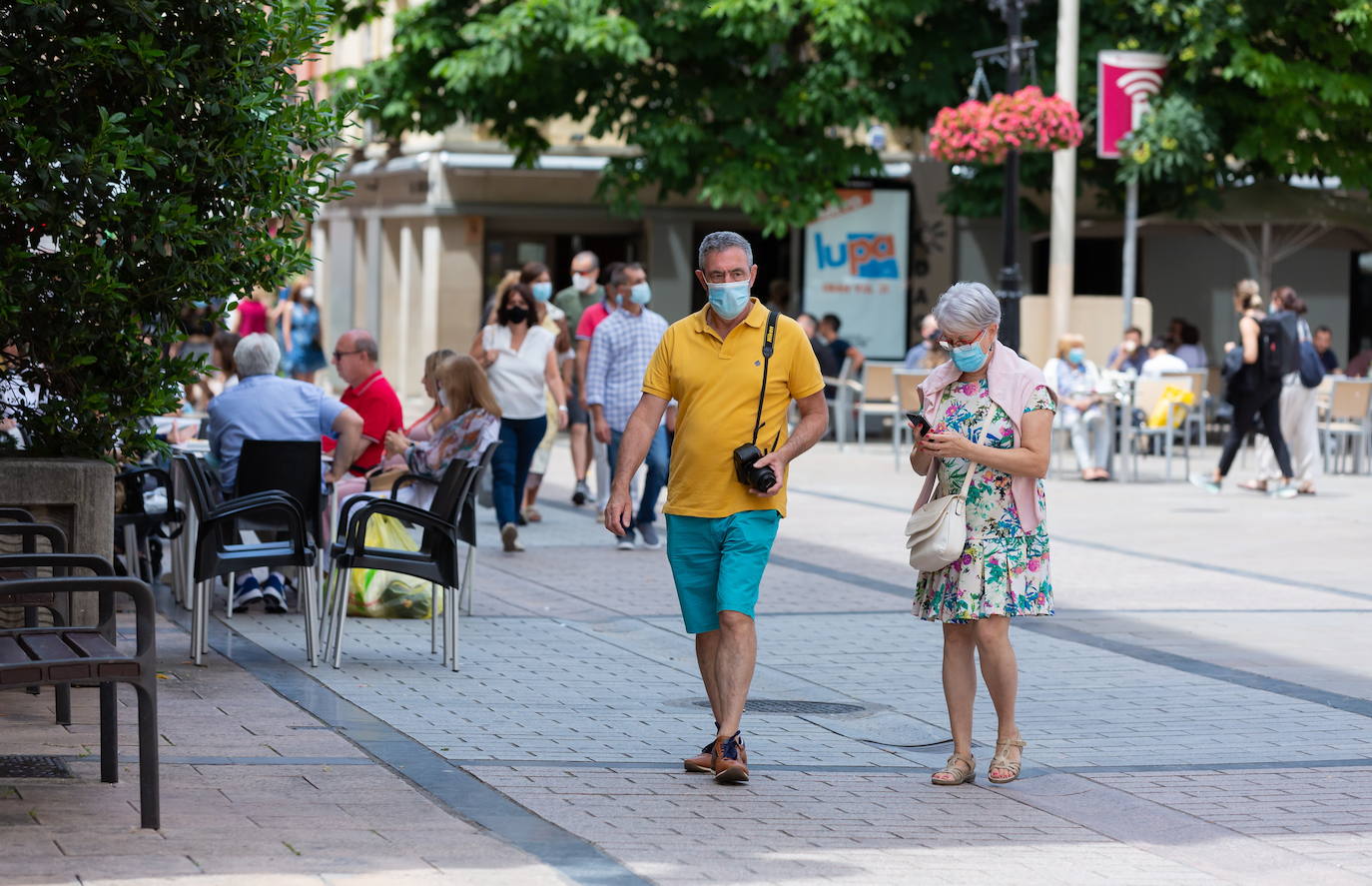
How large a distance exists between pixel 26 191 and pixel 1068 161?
19.6 meters

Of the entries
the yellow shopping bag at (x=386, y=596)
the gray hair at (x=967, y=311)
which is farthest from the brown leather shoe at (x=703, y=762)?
the yellow shopping bag at (x=386, y=596)

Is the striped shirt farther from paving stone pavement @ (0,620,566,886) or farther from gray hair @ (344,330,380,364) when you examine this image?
paving stone pavement @ (0,620,566,886)

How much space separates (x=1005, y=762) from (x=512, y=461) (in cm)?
736

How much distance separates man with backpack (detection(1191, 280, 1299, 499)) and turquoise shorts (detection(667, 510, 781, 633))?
12.7 meters

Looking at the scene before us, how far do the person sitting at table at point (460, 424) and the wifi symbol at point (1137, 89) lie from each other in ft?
54.9

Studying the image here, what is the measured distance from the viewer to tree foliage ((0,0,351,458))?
7723mm

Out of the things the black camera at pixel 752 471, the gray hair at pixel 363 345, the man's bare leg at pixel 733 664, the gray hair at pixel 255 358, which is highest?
the gray hair at pixel 363 345

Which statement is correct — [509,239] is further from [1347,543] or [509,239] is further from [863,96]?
[1347,543]

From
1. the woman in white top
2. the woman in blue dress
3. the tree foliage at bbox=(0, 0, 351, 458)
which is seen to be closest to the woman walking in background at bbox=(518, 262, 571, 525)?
the woman in white top

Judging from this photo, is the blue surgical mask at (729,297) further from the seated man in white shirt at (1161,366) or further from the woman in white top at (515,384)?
the seated man in white shirt at (1161,366)

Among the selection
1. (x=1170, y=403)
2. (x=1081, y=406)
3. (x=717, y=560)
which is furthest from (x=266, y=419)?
(x=1170, y=403)

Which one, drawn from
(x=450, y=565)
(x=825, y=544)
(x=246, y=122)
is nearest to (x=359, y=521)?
(x=450, y=565)

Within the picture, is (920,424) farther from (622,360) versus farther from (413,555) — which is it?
(622,360)

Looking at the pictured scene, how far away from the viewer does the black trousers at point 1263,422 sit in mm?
18797
